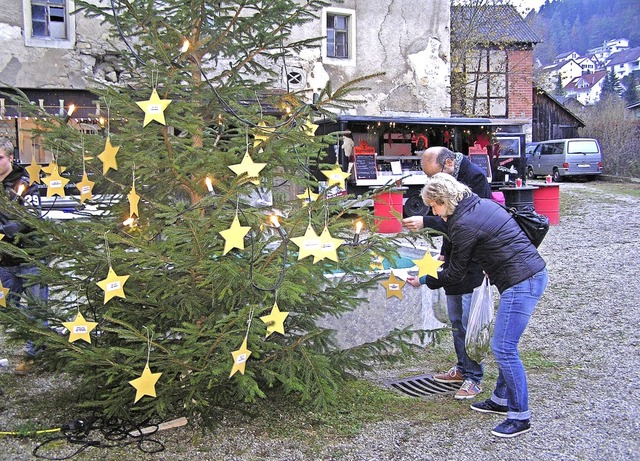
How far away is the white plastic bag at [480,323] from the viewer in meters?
4.53

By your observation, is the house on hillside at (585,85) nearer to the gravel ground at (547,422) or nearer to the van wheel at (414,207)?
the van wheel at (414,207)

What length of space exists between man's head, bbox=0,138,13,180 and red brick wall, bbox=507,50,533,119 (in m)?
26.4

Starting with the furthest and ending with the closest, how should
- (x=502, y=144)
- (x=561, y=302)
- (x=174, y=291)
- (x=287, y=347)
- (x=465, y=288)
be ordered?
(x=502, y=144) < (x=561, y=302) < (x=465, y=288) < (x=287, y=347) < (x=174, y=291)

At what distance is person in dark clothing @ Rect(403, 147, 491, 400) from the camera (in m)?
4.69

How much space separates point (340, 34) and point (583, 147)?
13175 mm

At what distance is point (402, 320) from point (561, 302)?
9.14 ft

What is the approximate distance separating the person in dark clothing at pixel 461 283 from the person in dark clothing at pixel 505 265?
540 millimetres

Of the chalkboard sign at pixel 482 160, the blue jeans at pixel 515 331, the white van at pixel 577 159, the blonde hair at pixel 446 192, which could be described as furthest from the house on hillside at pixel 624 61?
the blue jeans at pixel 515 331

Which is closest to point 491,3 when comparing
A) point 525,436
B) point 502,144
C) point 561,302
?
point 502,144

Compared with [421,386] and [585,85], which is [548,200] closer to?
[421,386]

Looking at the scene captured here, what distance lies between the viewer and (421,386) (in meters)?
5.00

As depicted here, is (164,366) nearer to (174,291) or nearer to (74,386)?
(174,291)

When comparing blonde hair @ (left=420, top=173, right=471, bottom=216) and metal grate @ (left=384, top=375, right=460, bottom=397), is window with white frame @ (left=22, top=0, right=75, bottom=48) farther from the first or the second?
blonde hair @ (left=420, top=173, right=471, bottom=216)

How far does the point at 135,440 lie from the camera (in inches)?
151
